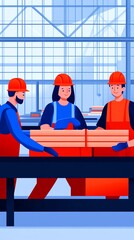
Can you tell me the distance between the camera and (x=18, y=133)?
3.85 metres

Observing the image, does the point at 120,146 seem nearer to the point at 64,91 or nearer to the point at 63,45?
the point at 64,91

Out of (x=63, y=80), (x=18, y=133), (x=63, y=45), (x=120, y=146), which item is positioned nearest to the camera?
(x=18, y=133)

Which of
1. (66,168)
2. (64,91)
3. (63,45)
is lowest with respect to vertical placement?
(66,168)

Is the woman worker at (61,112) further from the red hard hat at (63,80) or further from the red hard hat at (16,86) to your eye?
the red hard hat at (16,86)

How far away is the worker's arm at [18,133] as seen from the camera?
149 inches

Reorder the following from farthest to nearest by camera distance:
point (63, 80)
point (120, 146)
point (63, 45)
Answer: point (63, 45) < point (63, 80) < point (120, 146)

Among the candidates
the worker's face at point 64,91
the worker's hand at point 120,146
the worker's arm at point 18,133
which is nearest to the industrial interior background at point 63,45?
the worker's face at point 64,91

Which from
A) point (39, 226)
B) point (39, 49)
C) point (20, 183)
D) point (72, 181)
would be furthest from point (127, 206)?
point (39, 49)

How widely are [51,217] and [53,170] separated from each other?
471 mm

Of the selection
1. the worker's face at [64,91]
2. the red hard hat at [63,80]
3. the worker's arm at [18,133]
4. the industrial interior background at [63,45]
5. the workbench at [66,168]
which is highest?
the industrial interior background at [63,45]

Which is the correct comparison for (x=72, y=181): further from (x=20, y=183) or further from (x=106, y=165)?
(x=20, y=183)

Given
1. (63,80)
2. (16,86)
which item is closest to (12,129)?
(16,86)

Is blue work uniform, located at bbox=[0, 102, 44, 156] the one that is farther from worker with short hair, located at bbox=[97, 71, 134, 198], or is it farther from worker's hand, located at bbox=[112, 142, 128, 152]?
worker with short hair, located at bbox=[97, 71, 134, 198]

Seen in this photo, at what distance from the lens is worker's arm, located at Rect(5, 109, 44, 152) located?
12.4ft
